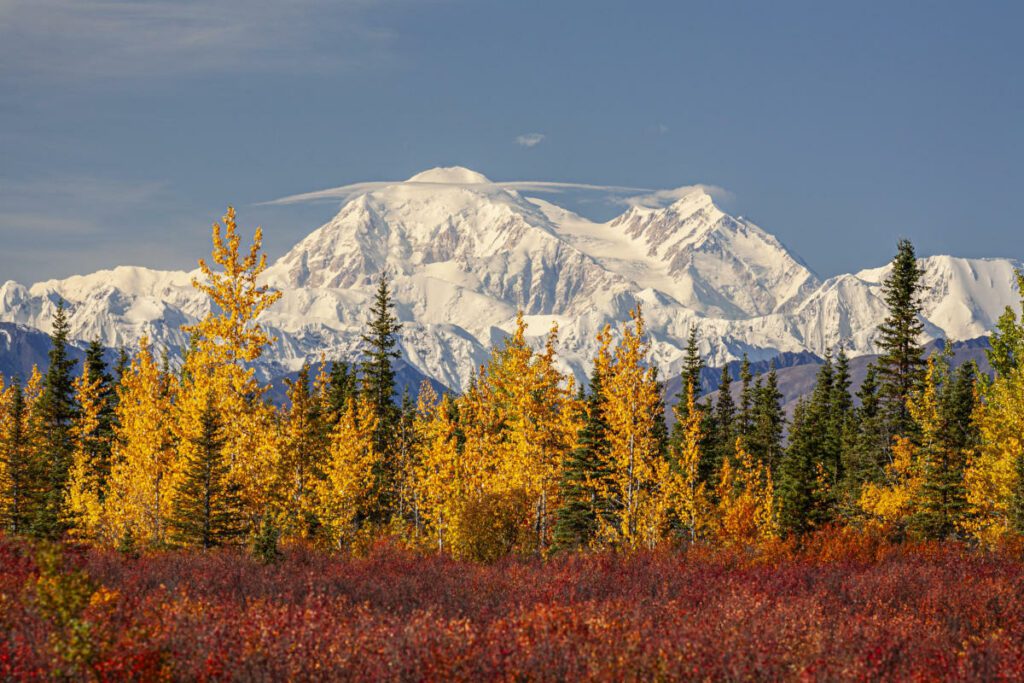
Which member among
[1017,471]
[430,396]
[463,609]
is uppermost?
[430,396]

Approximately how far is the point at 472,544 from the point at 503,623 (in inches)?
412

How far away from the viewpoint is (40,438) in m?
39.7

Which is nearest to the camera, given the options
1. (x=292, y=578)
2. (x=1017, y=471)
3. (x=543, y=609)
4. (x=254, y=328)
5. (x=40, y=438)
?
(x=543, y=609)

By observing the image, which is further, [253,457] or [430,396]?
[430,396]

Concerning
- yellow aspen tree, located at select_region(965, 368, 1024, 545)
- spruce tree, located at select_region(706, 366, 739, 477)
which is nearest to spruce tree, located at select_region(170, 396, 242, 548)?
yellow aspen tree, located at select_region(965, 368, 1024, 545)

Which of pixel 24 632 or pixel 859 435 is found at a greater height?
pixel 859 435

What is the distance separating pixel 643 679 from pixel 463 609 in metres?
4.77

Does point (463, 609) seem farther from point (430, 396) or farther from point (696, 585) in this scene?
point (430, 396)

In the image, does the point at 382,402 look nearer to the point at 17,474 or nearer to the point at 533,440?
the point at 17,474

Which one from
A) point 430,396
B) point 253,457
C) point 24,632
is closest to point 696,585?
point 24,632

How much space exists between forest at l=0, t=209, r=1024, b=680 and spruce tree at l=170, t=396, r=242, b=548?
2.6 inches

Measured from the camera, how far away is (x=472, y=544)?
2002cm

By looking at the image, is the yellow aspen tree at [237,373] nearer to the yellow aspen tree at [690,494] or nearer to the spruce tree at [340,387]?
the yellow aspen tree at [690,494]

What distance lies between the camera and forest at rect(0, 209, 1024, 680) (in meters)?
8.27
